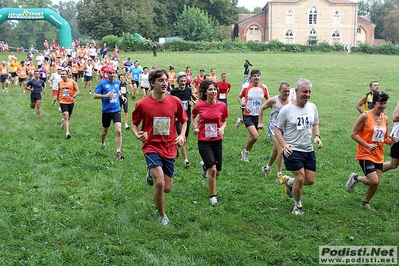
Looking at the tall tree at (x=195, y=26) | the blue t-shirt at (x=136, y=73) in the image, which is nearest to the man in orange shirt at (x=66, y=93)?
the blue t-shirt at (x=136, y=73)

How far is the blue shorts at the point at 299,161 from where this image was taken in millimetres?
6785

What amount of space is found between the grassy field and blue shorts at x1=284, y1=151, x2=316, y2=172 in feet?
2.36

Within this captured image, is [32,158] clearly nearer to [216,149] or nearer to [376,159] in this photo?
[216,149]

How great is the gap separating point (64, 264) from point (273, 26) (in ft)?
258

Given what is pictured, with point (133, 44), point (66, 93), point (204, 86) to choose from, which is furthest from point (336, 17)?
point (204, 86)

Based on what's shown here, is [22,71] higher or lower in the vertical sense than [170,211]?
higher

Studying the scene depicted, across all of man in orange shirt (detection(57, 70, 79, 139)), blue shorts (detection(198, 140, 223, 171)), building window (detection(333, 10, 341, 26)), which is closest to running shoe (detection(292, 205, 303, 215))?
blue shorts (detection(198, 140, 223, 171))

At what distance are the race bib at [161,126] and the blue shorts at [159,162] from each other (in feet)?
1.00

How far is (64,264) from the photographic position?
5.43m

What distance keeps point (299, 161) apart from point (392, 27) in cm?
9647

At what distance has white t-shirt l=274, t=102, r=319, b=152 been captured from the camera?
6797 mm

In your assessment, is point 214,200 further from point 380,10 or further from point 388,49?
point 380,10

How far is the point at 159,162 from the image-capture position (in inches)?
253

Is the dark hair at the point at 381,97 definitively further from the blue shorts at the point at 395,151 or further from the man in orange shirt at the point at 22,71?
the man in orange shirt at the point at 22,71
